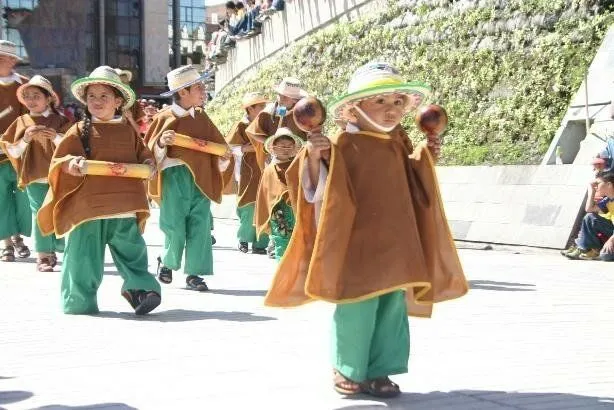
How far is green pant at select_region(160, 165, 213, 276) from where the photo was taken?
9.09 m

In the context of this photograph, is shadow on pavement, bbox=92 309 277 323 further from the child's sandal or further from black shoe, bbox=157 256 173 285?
the child's sandal

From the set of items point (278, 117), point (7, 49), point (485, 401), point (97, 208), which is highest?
point (7, 49)

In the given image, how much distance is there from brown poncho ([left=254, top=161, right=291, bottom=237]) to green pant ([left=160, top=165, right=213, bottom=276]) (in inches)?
30.6

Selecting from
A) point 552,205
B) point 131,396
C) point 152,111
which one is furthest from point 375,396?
point 152,111

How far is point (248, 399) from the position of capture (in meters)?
4.88

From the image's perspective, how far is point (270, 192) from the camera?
994 cm

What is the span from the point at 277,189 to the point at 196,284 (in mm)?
1202

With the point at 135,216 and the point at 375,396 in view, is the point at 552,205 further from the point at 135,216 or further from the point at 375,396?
the point at 375,396

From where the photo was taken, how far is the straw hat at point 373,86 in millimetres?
5008

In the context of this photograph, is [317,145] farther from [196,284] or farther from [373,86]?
[196,284]

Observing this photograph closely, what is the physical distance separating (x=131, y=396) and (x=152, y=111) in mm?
8367

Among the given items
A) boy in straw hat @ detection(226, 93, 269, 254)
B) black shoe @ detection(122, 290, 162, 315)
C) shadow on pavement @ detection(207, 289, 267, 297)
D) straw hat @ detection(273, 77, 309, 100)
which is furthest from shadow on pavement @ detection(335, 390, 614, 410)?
boy in straw hat @ detection(226, 93, 269, 254)

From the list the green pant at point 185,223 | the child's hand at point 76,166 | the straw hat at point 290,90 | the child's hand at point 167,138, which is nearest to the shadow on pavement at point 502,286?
the green pant at point 185,223

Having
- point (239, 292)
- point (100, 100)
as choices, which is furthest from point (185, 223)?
point (100, 100)
